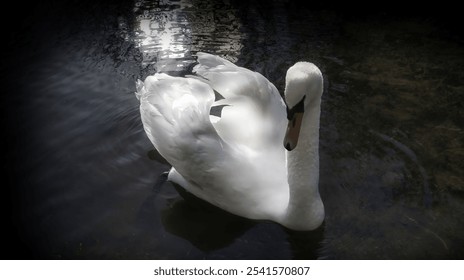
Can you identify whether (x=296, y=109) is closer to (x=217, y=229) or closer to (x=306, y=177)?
(x=306, y=177)

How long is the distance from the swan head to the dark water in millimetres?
969

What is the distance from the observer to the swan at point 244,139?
3516mm

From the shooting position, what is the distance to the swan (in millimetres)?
3516

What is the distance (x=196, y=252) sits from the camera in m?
3.91

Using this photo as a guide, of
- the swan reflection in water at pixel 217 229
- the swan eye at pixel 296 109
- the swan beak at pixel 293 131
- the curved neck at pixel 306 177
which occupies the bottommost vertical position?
the swan reflection in water at pixel 217 229

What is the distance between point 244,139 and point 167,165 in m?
0.88

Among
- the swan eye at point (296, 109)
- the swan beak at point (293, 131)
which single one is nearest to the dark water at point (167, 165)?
the swan beak at point (293, 131)

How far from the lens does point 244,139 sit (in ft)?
13.9

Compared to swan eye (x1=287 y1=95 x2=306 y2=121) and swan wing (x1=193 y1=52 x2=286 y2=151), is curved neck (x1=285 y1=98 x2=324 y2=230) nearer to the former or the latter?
swan eye (x1=287 y1=95 x2=306 y2=121)

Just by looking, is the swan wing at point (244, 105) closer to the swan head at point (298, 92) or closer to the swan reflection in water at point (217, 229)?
the swan reflection in water at point (217, 229)

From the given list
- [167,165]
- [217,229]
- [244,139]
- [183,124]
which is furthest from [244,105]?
[217,229]

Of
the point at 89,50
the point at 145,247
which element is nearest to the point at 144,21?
the point at 89,50

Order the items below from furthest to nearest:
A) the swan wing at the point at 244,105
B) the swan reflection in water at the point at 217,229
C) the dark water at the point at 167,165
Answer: the swan wing at the point at 244,105
the dark water at the point at 167,165
the swan reflection in water at the point at 217,229

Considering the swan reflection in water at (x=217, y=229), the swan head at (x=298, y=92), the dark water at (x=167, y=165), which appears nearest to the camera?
the swan head at (x=298, y=92)
